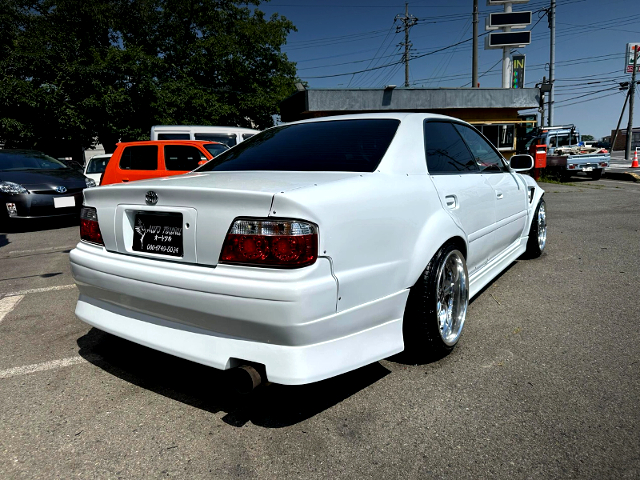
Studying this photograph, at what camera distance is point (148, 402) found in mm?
2428

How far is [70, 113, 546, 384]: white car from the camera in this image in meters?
1.98

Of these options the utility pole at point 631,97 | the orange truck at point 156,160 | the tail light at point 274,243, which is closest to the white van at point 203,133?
the orange truck at point 156,160

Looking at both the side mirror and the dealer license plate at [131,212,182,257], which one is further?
the side mirror

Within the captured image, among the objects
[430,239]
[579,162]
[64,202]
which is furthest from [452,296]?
[579,162]

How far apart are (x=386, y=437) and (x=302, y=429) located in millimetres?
379

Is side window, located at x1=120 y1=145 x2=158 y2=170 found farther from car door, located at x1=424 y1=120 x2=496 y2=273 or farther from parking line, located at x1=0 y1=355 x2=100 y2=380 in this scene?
car door, located at x1=424 y1=120 x2=496 y2=273

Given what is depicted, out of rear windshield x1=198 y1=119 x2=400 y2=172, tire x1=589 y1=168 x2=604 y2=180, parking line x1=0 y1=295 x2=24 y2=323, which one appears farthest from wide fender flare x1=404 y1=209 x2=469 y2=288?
tire x1=589 y1=168 x2=604 y2=180

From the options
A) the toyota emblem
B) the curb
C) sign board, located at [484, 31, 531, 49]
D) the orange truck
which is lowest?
the curb

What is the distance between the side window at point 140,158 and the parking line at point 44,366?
5747 millimetres

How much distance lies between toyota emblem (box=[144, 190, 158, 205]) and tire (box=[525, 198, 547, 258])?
13.0 ft

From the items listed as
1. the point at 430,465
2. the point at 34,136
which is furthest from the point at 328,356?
the point at 34,136

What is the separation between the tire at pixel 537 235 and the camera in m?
5.02

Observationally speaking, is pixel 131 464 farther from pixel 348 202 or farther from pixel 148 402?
pixel 348 202

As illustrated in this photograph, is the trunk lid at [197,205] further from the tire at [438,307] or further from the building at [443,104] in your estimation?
the building at [443,104]
